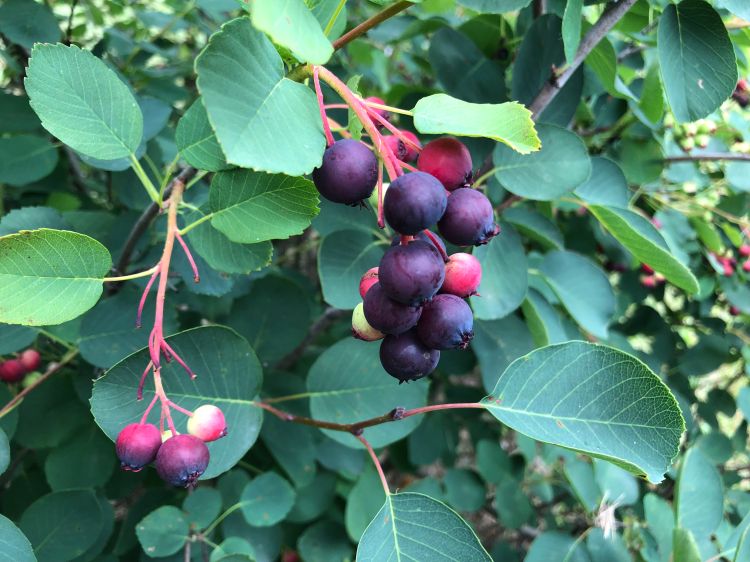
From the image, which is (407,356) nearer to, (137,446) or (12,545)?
(137,446)

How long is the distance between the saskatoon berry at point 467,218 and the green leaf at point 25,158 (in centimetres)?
111

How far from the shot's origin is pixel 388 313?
0.68 meters

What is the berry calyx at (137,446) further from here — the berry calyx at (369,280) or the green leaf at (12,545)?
the berry calyx at (369,280)

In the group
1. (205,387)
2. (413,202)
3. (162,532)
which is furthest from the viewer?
(162,532)

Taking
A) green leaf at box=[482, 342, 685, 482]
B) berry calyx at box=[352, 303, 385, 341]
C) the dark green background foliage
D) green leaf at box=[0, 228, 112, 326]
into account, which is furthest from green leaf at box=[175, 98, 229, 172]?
green leaf at box=[482, 342, 685, 482]

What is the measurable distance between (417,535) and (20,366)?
3.01 ft

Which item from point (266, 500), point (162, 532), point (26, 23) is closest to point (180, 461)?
point (162, 532)

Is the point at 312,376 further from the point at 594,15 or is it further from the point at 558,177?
the point at 594,15

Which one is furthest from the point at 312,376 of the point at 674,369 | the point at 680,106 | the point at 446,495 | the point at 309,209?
the point at 674,369

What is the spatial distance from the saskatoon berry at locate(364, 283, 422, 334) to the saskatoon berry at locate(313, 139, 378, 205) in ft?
0.38

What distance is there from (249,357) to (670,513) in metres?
1.05

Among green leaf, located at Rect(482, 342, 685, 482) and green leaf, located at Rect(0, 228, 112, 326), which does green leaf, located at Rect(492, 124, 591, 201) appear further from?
green leaf, located at Rect(0, 228, 112, 326)

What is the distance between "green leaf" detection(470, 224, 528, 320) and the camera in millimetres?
1184

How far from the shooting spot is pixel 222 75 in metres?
0.62
